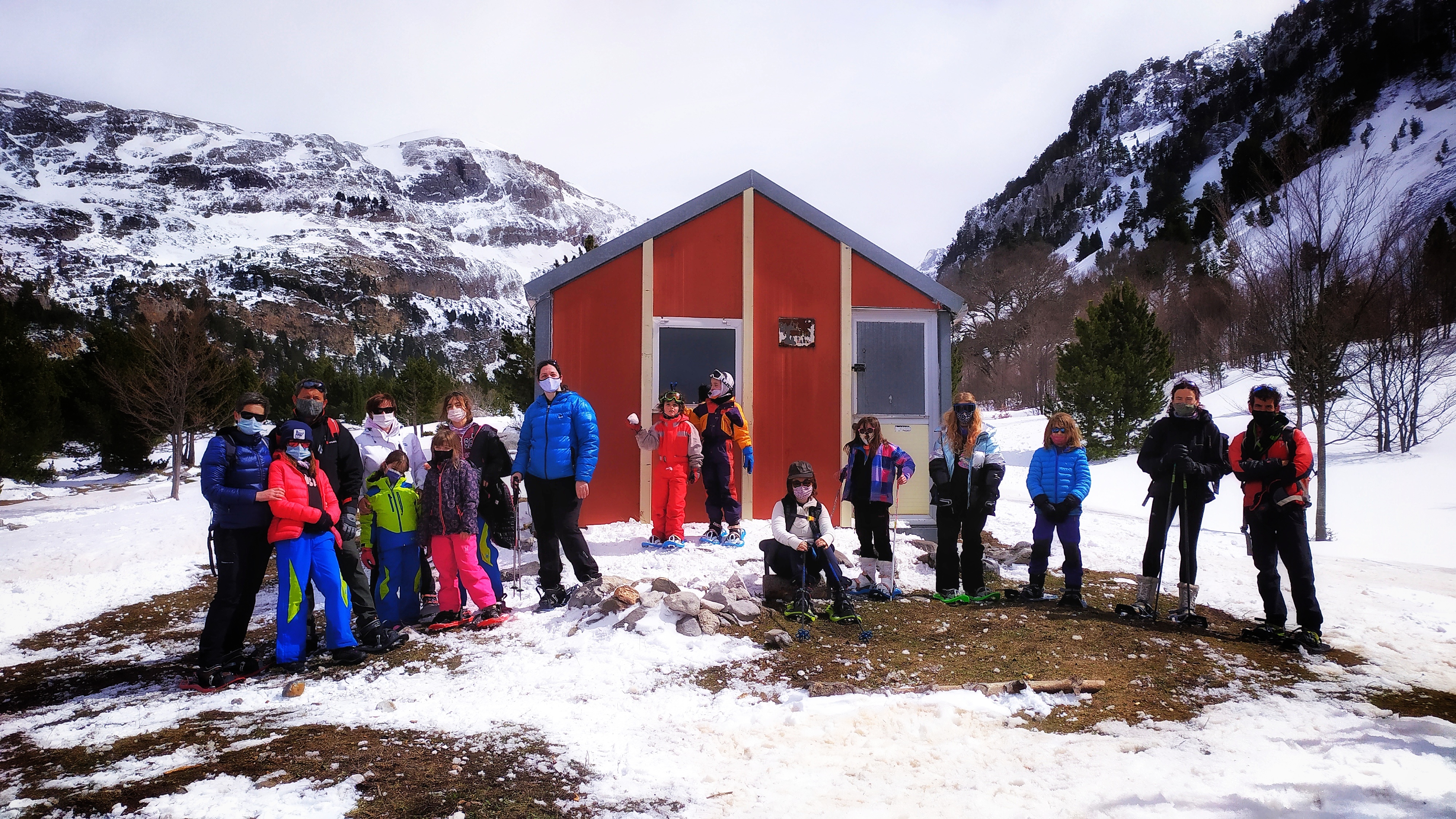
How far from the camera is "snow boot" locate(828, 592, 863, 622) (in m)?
5.59

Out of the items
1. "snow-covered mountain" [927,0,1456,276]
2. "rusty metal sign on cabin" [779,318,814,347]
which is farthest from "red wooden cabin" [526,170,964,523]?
"snow-covered mountain" [927,0,1456,276]

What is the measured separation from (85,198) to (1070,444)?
240354 millimetres

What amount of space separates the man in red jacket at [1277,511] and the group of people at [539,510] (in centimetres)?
1

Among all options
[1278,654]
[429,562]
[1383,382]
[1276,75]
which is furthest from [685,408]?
→ [1276,75]

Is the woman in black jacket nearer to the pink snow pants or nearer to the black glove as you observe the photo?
the black glove

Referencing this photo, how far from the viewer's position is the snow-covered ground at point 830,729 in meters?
2.90

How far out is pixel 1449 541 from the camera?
9875mm

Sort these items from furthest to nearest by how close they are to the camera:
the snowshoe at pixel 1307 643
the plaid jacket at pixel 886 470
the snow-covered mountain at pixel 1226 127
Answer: the snow-covered mountain at pixel 1226 127 → the plaid jacket at pixel 886 470 → the snowshoe at pixel 1307 643

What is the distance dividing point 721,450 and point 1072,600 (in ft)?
12.2

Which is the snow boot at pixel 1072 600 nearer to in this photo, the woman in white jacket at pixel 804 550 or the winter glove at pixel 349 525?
the woman in white jacket at pixel 804 550

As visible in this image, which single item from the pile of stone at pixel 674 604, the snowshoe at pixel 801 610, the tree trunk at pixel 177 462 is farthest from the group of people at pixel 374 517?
the tree trunk at pixel 177 462

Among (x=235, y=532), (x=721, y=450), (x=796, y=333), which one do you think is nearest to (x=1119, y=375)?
(x=796, y=333)

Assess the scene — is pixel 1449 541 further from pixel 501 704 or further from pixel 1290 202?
pixel 501 704

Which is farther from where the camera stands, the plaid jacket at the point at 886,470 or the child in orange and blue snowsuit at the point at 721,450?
the child in orange and blue snowsuit at the point at 721,450
